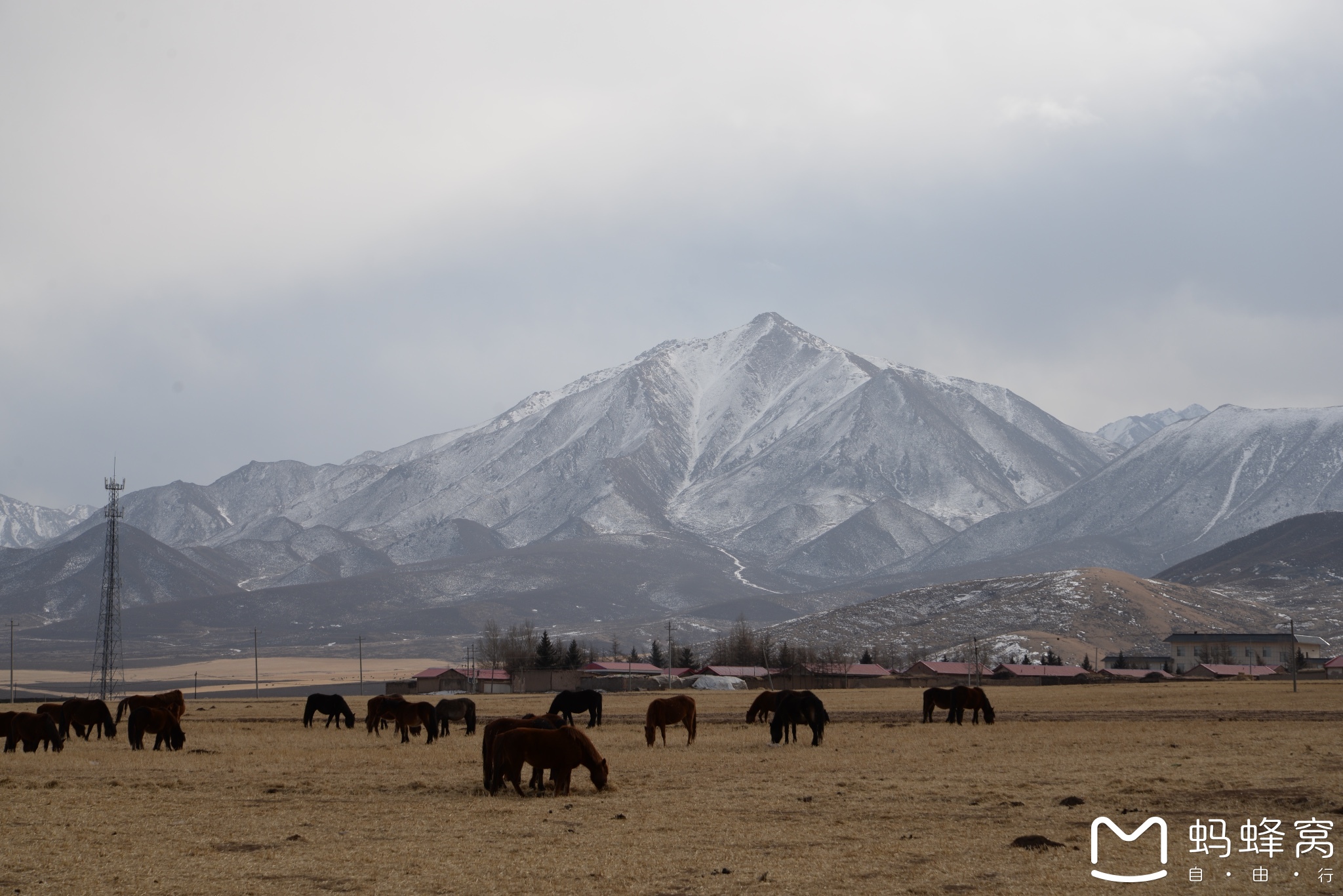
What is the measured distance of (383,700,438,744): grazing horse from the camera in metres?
43.4

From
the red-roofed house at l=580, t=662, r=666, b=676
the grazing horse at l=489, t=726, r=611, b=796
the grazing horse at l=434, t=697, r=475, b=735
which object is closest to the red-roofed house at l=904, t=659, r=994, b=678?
the red-roofed house at l=580, t=662, r=666, b=676

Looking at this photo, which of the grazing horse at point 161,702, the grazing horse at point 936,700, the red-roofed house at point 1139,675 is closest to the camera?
the grazing horse at point 161,702

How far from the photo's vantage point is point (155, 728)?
1564 inches

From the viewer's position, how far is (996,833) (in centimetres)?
2077

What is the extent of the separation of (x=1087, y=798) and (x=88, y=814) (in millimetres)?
18169

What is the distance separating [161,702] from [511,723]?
2377cm

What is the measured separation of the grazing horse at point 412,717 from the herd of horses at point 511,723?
0.04m

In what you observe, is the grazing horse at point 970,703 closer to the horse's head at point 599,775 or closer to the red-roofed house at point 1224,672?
the horse's head at point 599,775

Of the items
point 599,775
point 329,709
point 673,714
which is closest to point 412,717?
point 673,714

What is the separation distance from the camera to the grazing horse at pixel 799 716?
1565 inches

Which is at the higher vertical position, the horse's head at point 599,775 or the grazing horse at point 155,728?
the horse's head at point 599,775

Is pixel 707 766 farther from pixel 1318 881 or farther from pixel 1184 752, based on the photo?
pixel 1318 881

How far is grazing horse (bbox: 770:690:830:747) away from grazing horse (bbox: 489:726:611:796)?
14069 millimetres

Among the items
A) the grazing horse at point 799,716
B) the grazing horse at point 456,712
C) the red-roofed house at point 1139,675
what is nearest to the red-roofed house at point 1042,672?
the red-roofed house at point 1139,675
